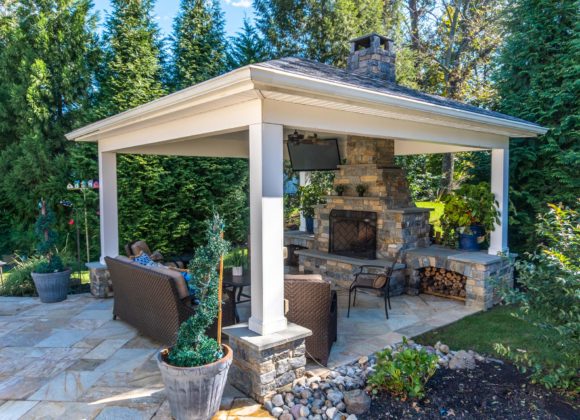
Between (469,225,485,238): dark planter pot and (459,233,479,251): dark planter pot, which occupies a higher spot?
(469,225,485,238): dark planter pot

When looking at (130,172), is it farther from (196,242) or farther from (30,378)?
(30,378)

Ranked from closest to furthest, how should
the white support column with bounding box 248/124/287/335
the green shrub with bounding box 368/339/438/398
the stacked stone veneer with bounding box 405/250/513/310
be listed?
the green shrub with bounding box 368/339/438/398 < the white support column with bounding box 248/124/287/335 < the stacked stone veneer with bounding box 405/250/513/310

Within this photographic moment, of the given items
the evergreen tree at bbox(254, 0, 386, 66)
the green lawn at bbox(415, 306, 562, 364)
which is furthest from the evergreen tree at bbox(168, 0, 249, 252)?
the green lawn at bbox(415, 306, 562, 364)

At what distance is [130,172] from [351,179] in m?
4.74

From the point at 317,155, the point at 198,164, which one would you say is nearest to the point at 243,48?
the point at 198,164

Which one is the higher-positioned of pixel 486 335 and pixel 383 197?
pixel 383 197

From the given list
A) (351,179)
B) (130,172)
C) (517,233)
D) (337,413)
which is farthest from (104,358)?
(517,233)

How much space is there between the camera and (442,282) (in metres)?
6.45

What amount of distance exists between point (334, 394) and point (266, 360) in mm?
629

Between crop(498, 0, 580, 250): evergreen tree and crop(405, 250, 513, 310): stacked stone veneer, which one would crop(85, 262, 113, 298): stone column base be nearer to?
crop(405, 250, 513, 310): stacked stone veneer

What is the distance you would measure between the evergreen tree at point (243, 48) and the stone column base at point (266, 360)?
26.6 feet

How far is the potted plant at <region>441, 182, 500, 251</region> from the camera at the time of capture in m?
6.32

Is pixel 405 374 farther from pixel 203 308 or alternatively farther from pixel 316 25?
pixel 316 25

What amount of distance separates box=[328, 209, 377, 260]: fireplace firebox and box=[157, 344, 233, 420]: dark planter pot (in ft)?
14.3
